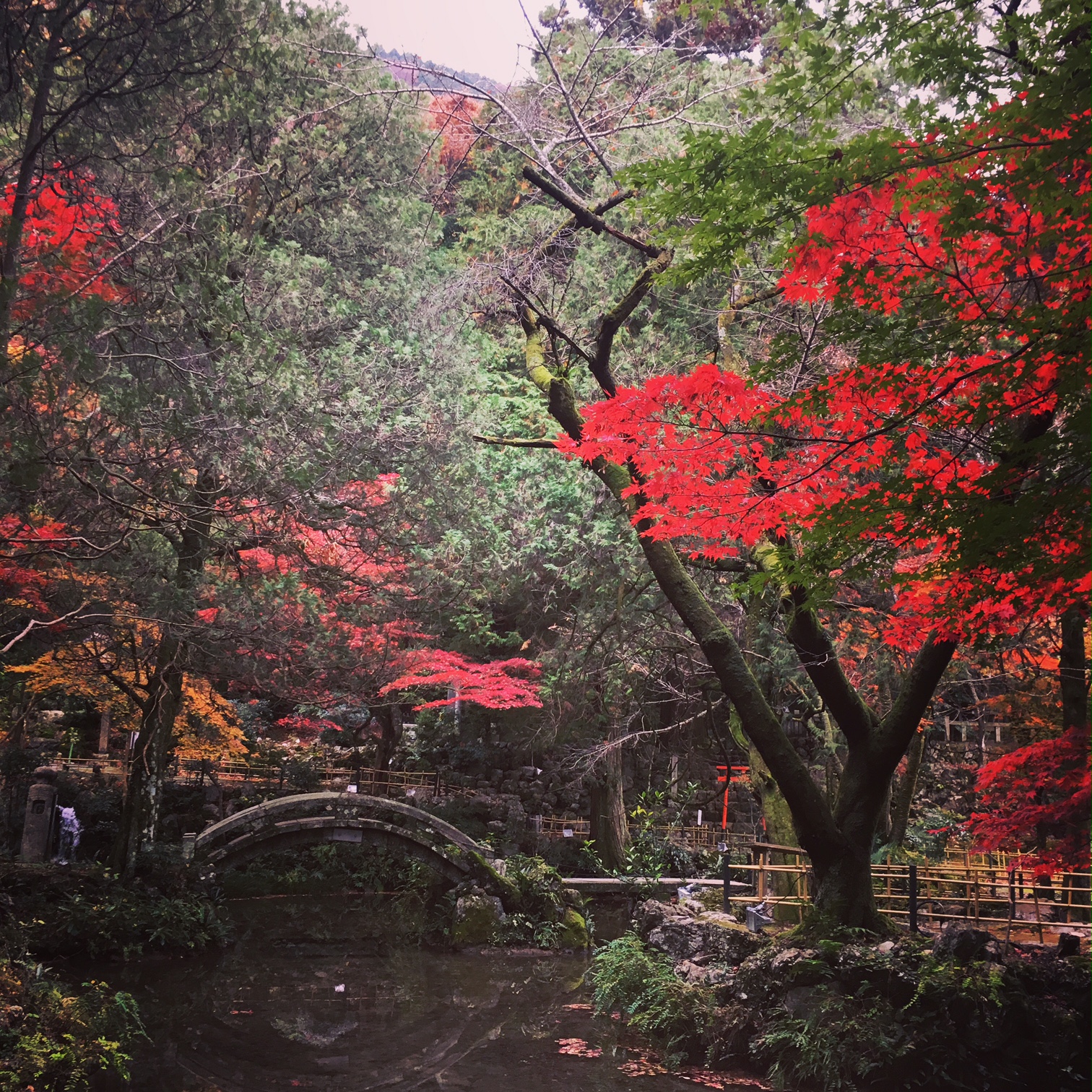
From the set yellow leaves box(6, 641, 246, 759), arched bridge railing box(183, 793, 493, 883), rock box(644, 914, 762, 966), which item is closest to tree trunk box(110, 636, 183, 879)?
yellow leaves box(6, 641, 246, 759)

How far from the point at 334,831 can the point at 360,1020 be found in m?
6.03

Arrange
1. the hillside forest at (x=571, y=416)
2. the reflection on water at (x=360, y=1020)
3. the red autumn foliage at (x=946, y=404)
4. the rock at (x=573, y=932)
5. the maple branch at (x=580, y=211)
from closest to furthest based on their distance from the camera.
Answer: the red autumn foliage at (x=946, y=404) < the hillside forest at (x=571, y=416) < the maple branch at (x=580, y=211) < the reflection on water at (x=360, y=1020) < the rock at (x=573, y=932)

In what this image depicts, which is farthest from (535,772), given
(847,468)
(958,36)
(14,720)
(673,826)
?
(958,36)

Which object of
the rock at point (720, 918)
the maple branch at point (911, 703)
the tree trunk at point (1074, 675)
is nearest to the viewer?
the maple branch at point (911, 703)

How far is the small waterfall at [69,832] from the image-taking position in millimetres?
16406

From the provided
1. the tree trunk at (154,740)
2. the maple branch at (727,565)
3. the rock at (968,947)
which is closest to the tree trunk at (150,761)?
the tree trunk at (154,740)

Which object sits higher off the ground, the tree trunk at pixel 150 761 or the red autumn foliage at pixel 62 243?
the red autumn foliage at pixel 62 243

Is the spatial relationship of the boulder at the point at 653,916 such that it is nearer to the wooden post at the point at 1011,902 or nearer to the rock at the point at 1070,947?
the wooden post at the point at 1011,902

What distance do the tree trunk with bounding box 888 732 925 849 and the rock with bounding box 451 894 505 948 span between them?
7.17 meters

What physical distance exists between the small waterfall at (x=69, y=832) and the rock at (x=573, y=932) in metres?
9.42

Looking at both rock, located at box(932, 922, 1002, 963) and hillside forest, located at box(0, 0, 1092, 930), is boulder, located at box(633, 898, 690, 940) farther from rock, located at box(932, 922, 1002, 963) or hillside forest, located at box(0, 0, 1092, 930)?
rock, located at box(932, 922, 1002, 963)

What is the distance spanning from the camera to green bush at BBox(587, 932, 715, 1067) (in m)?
9.02

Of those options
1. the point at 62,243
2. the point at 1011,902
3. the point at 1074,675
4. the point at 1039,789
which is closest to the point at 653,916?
the point at 1011,902

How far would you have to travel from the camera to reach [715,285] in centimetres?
1555
